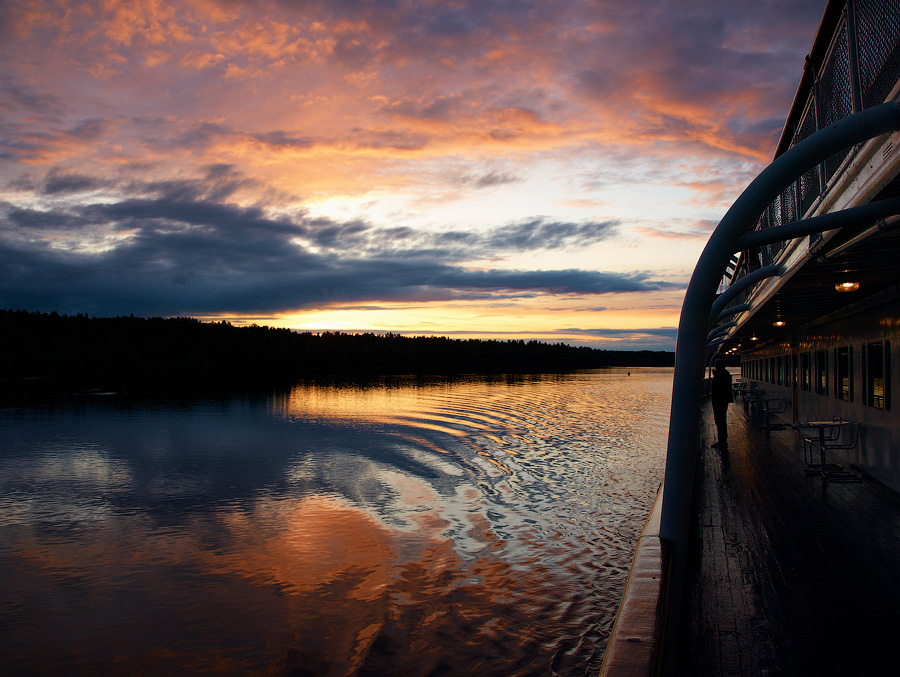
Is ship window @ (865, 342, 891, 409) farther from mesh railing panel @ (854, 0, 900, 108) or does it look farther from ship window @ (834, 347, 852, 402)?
mesh railing panel @ (854, 0, 900, 108)

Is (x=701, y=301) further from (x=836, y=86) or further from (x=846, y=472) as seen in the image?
(x=846, y=472)

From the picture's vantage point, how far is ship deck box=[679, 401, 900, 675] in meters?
3.61

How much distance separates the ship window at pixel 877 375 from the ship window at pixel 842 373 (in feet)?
3.69

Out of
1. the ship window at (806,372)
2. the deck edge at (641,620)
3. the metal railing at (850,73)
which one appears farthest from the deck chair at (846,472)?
the deck edge at (641,620)

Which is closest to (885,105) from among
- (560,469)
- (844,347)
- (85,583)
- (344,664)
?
(344,664)

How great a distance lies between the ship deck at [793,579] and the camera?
11.8 feet

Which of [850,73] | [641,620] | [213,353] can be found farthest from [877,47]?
[213,353]

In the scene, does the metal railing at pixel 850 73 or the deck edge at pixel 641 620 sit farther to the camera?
the metal railing at pixel 850 73

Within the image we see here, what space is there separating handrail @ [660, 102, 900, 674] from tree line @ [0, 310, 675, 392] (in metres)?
86.7

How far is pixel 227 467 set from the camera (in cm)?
1766

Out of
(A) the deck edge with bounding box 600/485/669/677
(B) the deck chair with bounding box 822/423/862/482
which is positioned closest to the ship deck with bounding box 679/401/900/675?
(B) the deck chair with bounding box 822/423/862/482

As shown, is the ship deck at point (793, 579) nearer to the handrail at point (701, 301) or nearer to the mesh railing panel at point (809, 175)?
the handrail at point (701, 301)

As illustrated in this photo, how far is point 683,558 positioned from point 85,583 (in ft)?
26.4

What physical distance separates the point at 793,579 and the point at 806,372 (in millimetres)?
10813
